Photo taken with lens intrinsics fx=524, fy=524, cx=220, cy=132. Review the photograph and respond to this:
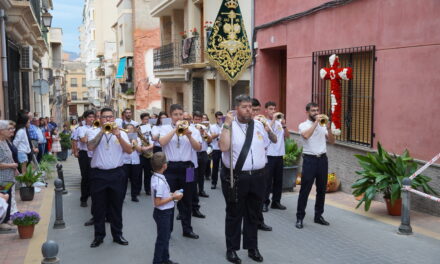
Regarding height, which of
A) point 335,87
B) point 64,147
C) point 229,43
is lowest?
point 64,147

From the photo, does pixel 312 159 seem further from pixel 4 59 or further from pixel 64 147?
pixel 64 147

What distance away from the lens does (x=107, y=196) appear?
7.55m

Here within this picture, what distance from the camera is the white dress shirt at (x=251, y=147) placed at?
6566mm

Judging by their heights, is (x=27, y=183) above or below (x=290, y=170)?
below

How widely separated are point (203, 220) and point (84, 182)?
276 centimetres

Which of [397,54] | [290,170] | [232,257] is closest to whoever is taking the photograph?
[232,257]

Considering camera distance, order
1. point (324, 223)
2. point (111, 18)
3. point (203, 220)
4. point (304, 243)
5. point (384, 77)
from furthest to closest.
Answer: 1. point (111, 18)
2. point (384, 77)
3. point (203, 220)
4. point (324, 223)
5. point (304, 243)

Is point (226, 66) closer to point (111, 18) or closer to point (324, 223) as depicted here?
point (324, 223)

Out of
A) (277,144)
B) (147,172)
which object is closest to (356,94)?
(277,144)

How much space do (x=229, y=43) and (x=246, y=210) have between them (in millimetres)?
6047

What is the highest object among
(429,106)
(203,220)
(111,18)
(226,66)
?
(111,18)

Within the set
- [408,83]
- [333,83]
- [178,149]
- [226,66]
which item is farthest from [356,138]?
[178,149]

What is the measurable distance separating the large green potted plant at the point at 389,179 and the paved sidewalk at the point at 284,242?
1.15 feet

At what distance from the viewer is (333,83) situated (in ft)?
36.6
